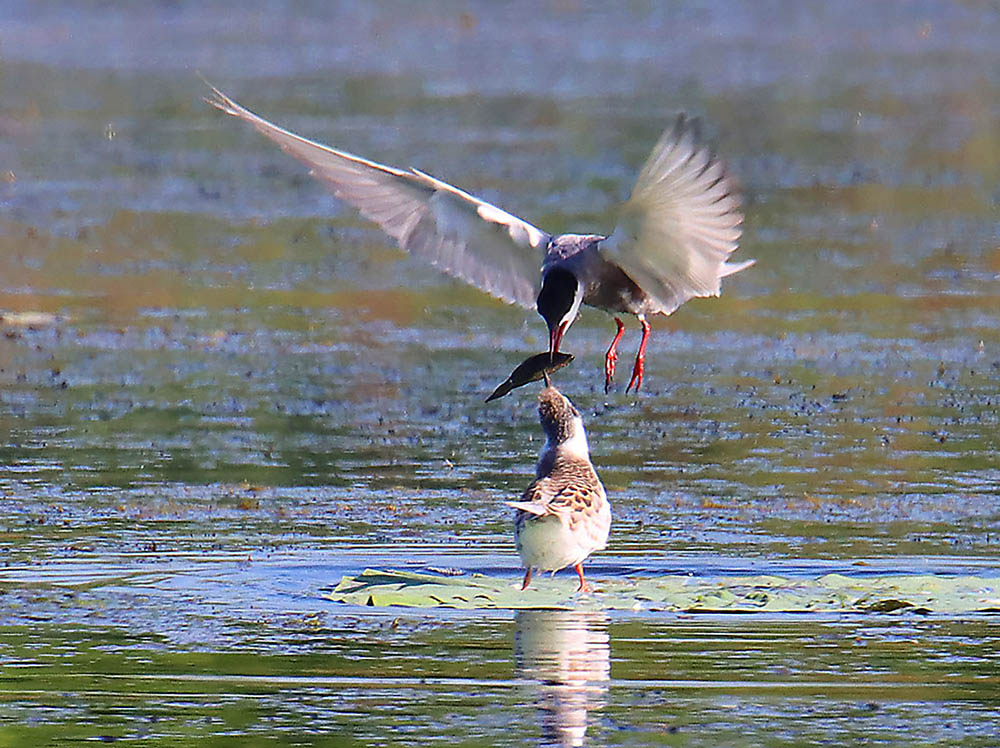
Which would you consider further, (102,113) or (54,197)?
(102,113)

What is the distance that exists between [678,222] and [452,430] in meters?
2.92

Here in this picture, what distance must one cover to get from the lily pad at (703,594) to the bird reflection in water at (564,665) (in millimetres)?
191

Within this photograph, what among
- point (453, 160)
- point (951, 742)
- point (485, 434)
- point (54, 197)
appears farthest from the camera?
point (453, 160)

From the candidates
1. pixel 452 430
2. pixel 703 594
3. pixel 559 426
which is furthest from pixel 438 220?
pixel 703 594

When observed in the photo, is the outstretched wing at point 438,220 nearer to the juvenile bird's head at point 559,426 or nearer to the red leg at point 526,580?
the juvenile bird's head at point 559,426

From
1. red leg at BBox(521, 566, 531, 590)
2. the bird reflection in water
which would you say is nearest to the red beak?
red leg at BBox(521, 566, 531, 590)

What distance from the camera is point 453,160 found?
2211 cm

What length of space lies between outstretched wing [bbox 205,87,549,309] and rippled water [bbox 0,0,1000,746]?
38.4 inches

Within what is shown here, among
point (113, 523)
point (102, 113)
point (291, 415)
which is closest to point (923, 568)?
point (113, 523)

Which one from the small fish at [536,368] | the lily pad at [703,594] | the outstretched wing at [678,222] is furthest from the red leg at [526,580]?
the outstretched wing at [678,222]

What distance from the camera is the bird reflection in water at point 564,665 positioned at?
6551 millimetres

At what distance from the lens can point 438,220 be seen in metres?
9.91

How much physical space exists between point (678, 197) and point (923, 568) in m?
1.64

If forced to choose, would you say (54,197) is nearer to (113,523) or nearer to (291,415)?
(291,415)
